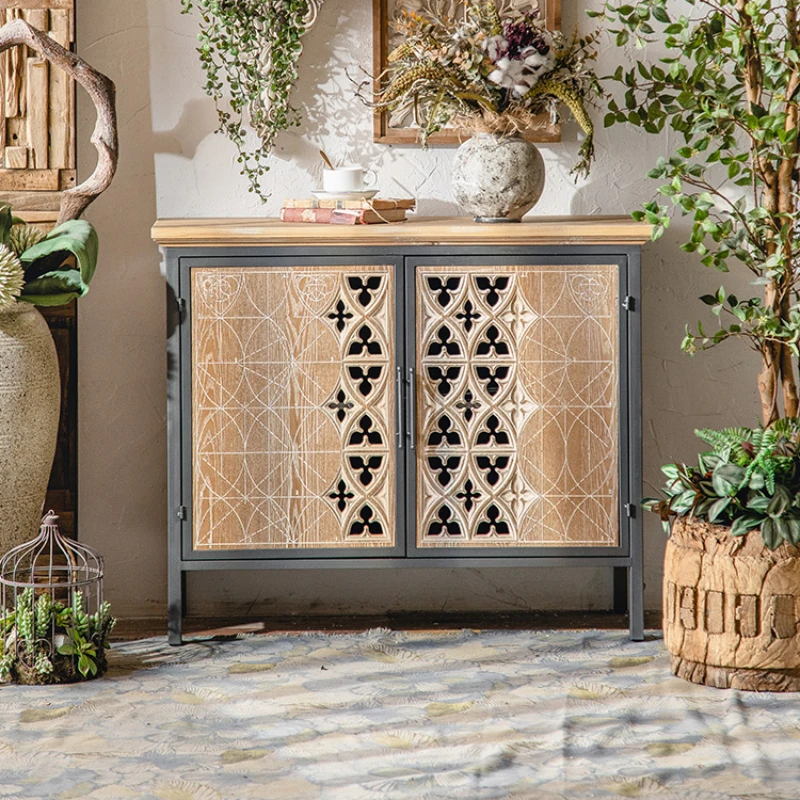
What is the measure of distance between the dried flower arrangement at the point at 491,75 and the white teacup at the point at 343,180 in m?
0.19

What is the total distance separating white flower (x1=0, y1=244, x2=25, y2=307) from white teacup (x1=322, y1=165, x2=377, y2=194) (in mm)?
815

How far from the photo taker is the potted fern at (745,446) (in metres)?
2.57

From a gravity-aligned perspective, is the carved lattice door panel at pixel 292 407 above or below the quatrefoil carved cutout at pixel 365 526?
above

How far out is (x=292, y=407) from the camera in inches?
112

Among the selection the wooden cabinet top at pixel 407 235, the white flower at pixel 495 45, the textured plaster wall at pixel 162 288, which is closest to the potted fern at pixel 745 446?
the wooden cabinet top at pixel 407 235

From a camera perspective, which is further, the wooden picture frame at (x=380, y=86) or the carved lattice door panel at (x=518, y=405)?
the wooden picture frame at (x=380, y=86)

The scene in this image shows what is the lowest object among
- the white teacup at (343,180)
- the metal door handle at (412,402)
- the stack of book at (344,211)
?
the metal door handle at (412,402)

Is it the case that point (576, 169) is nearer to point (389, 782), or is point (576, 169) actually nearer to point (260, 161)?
point (260, 161)

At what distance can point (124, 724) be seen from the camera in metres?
2.41

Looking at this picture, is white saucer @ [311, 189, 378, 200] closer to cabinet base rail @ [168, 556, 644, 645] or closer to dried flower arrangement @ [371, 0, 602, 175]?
dried flower arrangement @ [371, 0, 602, 175]

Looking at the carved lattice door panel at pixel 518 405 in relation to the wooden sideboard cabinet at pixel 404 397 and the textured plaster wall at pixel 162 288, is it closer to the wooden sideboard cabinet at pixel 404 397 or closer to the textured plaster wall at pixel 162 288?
the wooden sideboard cabinet at pixel 404 397

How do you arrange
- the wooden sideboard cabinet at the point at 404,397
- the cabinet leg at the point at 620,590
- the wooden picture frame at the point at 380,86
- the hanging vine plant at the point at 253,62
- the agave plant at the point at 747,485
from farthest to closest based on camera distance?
the cabinet leg at the point at 620,590
the wooden picture frame at the point at 380,86
the hanging vine plant at the point at 253,62
the wooden sideboard cabinet at the point at 404,397
the agave plant at the point at 747,485

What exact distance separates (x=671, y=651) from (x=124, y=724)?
4.23 feet

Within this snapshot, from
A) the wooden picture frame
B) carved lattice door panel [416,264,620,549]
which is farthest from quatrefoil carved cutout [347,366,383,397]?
the wooden picture frame
